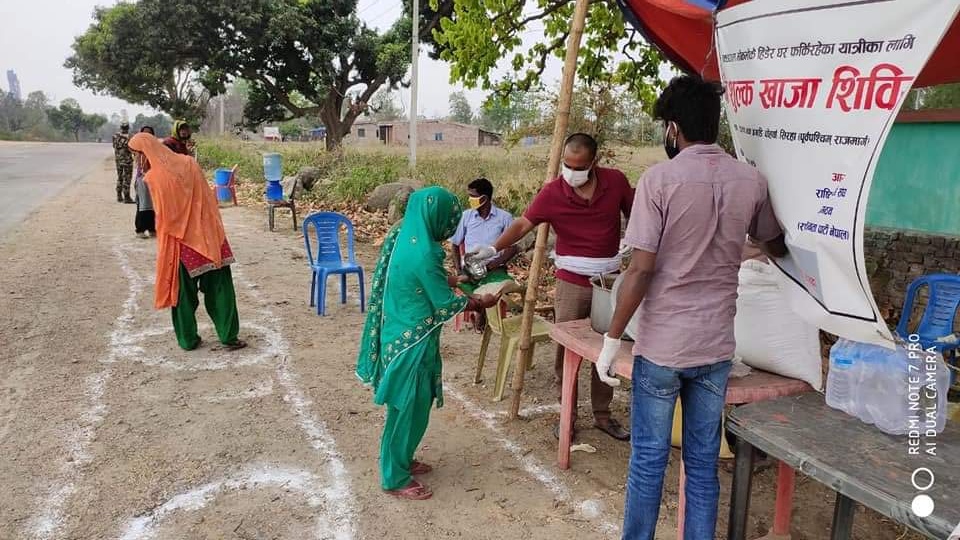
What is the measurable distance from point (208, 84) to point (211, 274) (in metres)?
20.0

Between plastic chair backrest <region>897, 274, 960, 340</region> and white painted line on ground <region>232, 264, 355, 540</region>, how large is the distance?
380cm

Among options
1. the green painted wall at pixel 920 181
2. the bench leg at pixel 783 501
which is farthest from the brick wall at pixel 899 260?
the bench leg at pixel 783 501

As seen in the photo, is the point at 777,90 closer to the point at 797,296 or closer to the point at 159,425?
the point at 797,296

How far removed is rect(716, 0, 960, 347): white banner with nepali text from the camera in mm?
1810

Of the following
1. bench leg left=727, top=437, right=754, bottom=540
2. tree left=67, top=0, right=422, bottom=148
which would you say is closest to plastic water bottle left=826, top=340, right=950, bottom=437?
bench leg left=727, top=437, right=754, bottom=540

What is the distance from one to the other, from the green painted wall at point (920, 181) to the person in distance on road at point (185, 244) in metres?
5.96

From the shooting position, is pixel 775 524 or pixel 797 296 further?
pixel 775 524

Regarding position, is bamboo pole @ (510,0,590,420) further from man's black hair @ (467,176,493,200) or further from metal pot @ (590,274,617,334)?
man's black hair @ (467,176,493,200)

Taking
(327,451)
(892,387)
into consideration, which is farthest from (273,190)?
(892,387)

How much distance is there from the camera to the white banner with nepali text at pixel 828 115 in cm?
181

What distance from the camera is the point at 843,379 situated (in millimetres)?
2336

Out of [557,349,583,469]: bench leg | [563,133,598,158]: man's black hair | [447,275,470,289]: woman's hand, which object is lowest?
[557,349,583,469]: bench leg

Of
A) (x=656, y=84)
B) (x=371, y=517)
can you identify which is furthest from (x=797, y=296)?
(x=656, y=84)

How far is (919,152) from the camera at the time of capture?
6062 millimetres
